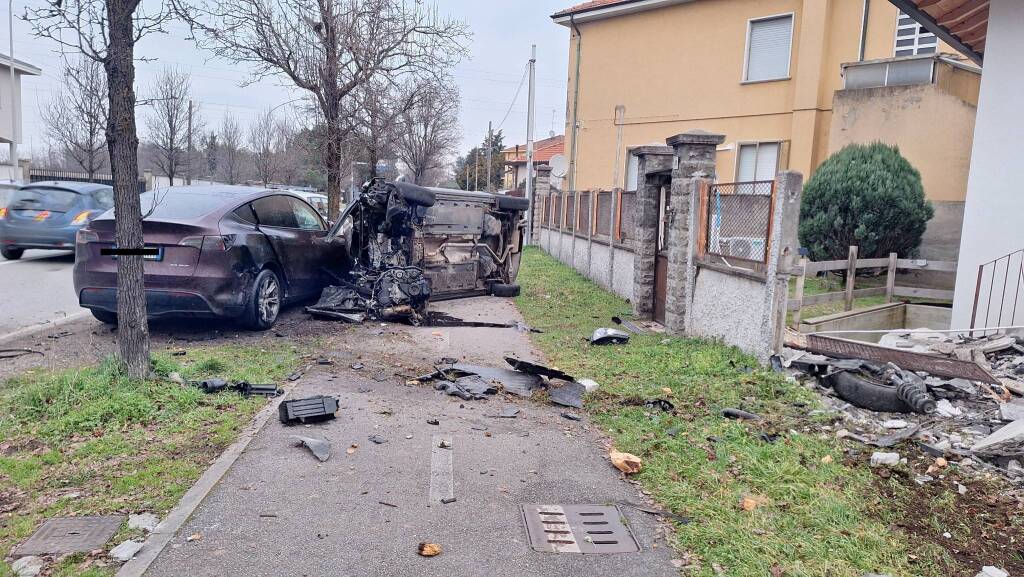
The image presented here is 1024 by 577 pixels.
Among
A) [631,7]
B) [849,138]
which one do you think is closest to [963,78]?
[849,138]

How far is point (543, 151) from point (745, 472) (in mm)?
47215

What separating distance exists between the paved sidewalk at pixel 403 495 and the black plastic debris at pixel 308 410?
0.08 meters

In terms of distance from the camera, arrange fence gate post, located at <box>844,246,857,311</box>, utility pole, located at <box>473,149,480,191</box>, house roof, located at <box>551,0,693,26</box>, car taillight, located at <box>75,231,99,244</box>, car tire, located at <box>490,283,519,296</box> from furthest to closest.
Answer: utility pole, located at <box>473,149,480,191</box> → house roof, located at <box>551,0,693,26</box> → car tire, located at <box>490,283,519,296</box> → fence gate post, located at <box>844,246,857,311</box> → car taillight, located at <box>75,231,99,244</box>

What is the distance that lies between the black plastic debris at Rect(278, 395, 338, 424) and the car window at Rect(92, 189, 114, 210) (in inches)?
443

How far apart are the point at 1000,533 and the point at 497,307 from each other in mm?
8033

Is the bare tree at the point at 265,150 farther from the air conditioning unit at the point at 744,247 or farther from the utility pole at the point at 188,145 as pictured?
the air conditioning unit at the point at 744,247

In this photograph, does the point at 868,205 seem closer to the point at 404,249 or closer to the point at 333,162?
the point at 404,249

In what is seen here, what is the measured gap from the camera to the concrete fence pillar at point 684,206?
9008 millimetres

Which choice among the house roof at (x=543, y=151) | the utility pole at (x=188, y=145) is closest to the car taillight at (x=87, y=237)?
the utility pole at (x=188, y=145)

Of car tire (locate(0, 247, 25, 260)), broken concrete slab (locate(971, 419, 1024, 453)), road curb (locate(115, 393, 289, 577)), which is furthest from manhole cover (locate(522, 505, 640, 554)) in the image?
car tire (locate(0, 247, 25, 260))

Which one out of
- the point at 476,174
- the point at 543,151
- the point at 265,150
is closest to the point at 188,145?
the point at 265,150

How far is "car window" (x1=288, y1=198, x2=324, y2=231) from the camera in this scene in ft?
30.5

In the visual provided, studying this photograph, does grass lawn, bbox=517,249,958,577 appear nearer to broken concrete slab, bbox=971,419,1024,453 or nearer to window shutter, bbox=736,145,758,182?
broken concrete slab, bbox=971,419,1024,453

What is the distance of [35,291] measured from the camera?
10406mm
